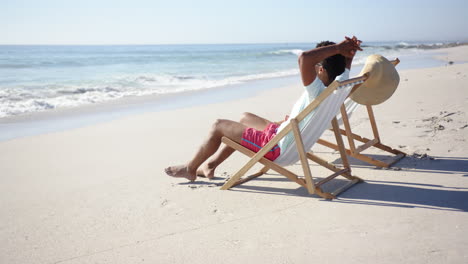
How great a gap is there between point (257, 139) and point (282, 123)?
0.83 ft

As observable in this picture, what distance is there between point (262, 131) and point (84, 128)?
4055 millimetres

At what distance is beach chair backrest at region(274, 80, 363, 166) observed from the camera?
3174 millimetres

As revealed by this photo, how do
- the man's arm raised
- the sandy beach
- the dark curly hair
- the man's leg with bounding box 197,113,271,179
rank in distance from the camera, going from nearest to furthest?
the sandy beach, the man's arm raised, the dark curly hair, the man's leg with bounding box 197,113,271,179

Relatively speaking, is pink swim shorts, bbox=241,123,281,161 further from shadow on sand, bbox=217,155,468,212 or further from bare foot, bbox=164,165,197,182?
bare foot, bbox=164,165,197,182

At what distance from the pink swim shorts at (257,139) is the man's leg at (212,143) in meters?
0.05

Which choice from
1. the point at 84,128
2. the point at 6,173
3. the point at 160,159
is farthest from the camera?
the point at 84,128

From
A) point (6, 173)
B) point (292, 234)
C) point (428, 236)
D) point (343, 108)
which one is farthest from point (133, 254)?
point (6, 173)

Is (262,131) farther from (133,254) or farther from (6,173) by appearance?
(6,173)

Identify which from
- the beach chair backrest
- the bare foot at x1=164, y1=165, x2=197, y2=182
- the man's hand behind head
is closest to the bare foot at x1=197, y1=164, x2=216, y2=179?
the bare foot at x1=164, y1=165, x2=197, y2=182

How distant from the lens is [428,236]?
2.51m

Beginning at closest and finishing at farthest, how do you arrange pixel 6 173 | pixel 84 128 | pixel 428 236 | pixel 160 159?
pixel 428 236, pixel 6 173, pixel 160 159, pixel 84 128

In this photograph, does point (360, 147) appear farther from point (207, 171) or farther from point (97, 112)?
point (97, 112)

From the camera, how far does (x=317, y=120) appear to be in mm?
3275

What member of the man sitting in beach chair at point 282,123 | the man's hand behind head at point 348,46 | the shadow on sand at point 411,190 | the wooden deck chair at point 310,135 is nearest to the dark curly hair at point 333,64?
the man sitting in beach chair at point 282,123
